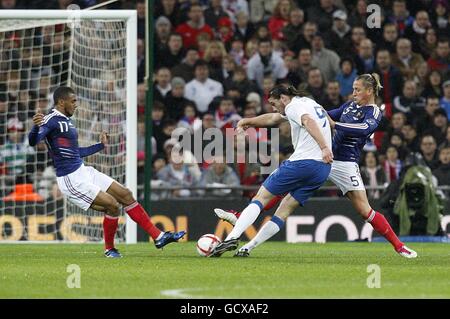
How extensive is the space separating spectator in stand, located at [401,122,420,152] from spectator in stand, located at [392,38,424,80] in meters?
1.56

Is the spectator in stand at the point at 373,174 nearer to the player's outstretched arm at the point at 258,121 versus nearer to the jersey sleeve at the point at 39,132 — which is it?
the player's outstretched arm at the point at 258,121

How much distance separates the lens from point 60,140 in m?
12.8

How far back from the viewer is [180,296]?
27.4ft

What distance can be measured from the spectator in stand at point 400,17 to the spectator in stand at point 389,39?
0.50m

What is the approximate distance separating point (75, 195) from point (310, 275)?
3.67 meters

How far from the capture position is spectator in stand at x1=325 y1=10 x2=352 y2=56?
21.0 m

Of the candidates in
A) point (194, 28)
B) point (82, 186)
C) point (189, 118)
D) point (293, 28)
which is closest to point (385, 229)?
point (82, 186)

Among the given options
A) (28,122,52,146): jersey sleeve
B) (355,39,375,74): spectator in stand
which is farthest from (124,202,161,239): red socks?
(355,39,375,74): spectator in stand

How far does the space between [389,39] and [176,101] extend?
409 cm

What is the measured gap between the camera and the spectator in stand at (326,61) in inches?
803

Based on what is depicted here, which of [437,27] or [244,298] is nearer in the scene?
[244,298]

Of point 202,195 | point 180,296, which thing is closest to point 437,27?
point 202,195

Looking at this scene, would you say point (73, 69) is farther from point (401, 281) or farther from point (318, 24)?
point (401, 281)

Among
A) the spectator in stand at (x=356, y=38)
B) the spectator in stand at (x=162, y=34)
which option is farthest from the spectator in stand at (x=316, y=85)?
the spectator in stand at (x=162, y=34)
